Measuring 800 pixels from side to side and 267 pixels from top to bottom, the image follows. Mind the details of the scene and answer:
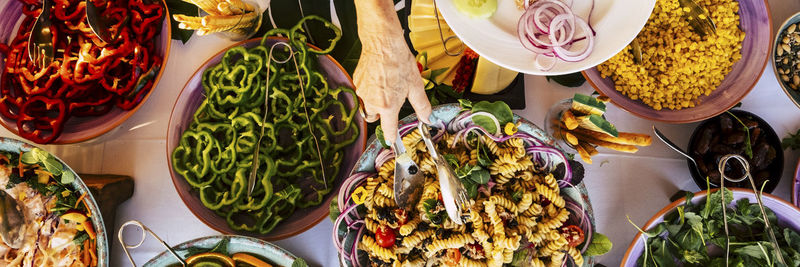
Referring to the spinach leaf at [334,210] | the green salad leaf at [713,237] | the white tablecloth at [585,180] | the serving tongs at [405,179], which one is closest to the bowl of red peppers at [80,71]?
the white tablecloth at [585,180]

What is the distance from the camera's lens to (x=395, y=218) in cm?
86

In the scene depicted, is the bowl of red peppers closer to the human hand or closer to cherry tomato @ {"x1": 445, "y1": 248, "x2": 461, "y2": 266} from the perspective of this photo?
the human hand

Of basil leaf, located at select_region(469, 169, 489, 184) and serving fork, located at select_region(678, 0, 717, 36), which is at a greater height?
serving fork, located at select_region(678, 0, 717, 36)

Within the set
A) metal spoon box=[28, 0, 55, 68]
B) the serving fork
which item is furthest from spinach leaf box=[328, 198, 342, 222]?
the serving fork

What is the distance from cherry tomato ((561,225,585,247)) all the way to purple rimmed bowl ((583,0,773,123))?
298 millimetres

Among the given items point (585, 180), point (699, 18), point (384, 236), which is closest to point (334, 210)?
A: point (384, 236)

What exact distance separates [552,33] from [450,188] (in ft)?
1.09

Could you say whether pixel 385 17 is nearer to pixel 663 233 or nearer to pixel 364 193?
pixel 364 193

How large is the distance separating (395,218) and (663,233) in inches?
22.0

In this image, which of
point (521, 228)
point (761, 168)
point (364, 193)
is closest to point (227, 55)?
point (364, 193)

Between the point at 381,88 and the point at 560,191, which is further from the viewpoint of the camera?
the point at 560,191

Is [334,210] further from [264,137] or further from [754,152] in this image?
[754,152]

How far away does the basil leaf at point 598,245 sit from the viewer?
0.85 metres

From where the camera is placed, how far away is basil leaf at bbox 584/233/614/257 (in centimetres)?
85
